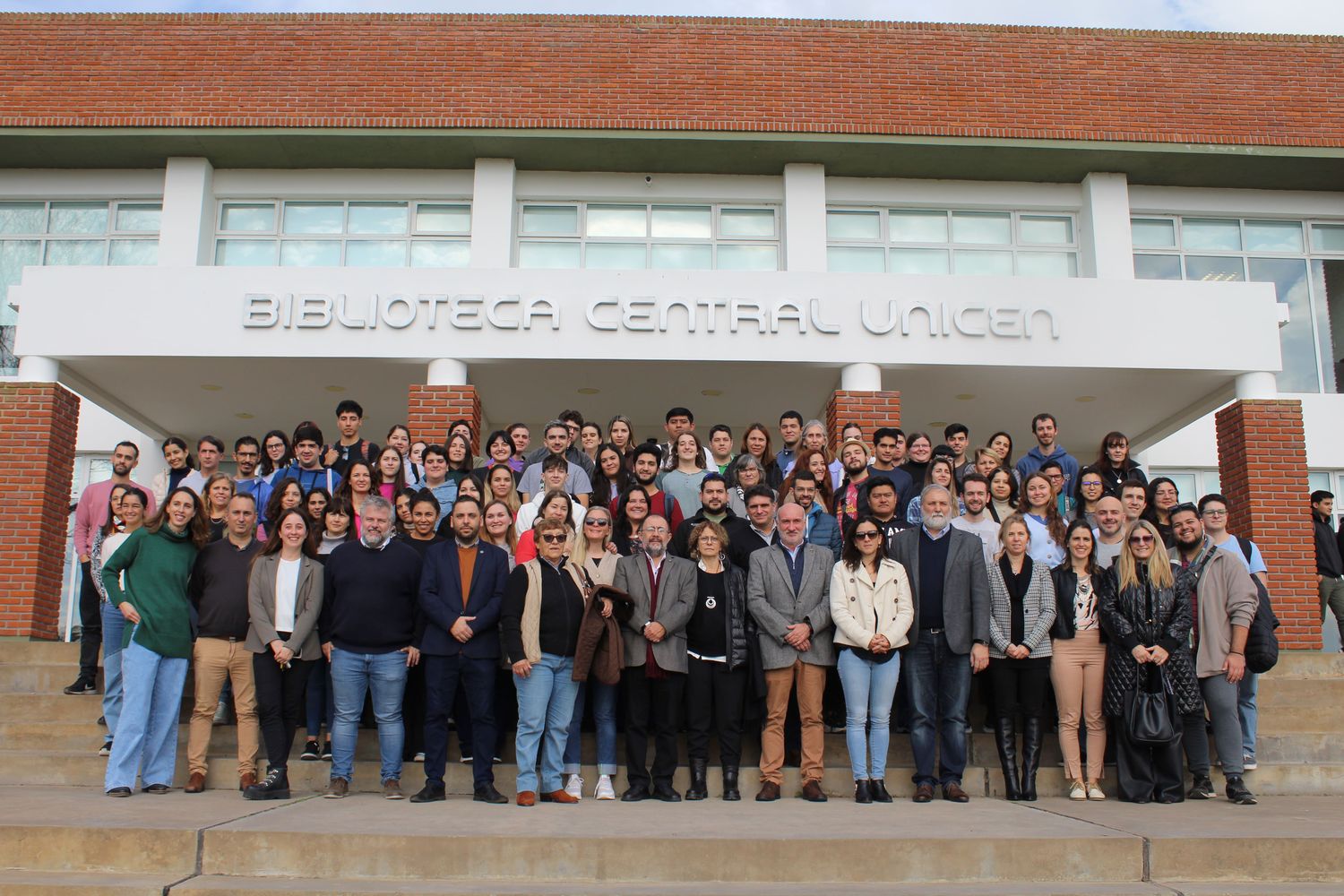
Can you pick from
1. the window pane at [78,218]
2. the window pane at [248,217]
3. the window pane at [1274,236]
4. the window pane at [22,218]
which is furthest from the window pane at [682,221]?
the window pane at [22,218]

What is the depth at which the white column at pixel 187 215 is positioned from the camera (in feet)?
46.1

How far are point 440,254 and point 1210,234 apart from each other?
33.3 feet

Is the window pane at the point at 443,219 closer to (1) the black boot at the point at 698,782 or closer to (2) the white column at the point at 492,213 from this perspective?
(2) the white column at the point at 492,213

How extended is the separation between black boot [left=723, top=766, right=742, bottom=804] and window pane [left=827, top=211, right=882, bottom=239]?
908 cm

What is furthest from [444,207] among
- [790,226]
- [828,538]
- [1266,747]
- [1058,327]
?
[1266,747]

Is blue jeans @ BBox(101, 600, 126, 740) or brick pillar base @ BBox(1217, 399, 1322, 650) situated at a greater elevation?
brick pillar base @ BBox(1217, 399, 1322, 650)

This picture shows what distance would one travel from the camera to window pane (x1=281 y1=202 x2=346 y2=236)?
14.7m

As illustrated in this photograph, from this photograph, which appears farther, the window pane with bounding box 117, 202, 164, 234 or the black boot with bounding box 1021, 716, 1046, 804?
the window pane with bounding box 117, 202, 164, 234

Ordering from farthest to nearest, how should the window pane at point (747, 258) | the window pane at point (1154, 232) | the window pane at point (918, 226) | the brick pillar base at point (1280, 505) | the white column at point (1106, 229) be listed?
1. the window pane at point (1154, 232)
2. the window pane at point (918, 226)
3. the window pane at point (747, 258)
4. the white column at point (1106, 229)
5. the brick pillar base at point (1280, 505)

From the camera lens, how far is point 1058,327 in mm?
12453

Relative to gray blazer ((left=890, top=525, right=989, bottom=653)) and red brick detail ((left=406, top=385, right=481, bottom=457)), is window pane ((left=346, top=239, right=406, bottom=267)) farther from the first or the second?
gray blazer ((left=890, top=525, right=989, bottom=653))

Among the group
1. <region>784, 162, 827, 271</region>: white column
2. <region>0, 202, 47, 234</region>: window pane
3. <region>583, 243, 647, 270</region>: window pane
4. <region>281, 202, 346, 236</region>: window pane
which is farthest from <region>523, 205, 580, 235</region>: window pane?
<region>0, 202, 47, 234</region>: window pane

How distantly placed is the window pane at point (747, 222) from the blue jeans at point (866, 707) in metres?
8.59

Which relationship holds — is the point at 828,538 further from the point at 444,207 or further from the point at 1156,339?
the point at 444,207
